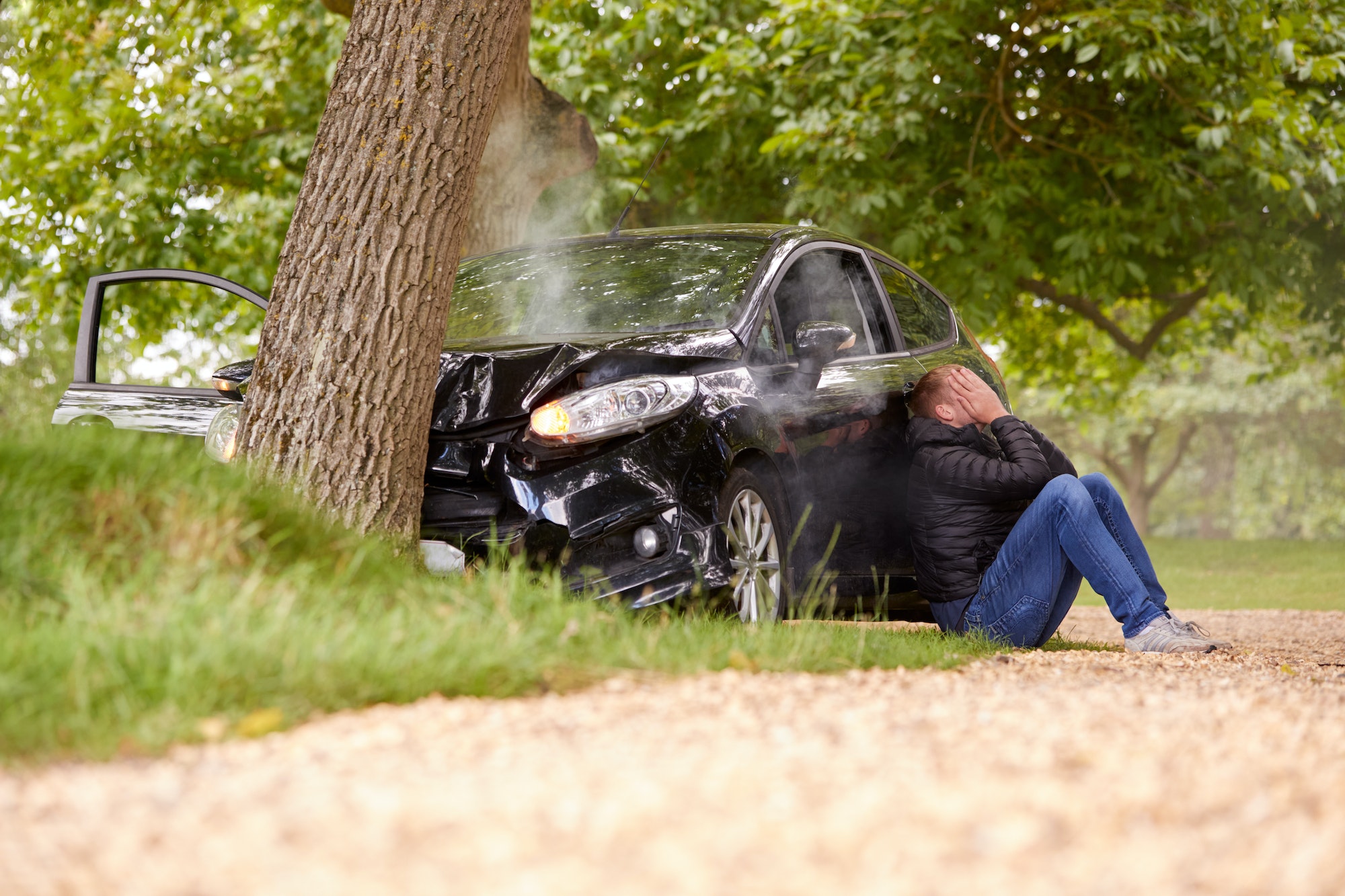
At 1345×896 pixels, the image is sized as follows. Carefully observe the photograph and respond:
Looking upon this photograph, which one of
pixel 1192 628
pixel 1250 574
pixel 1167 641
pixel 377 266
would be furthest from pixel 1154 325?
pixel 377 266

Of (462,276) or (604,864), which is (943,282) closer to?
(462,276)

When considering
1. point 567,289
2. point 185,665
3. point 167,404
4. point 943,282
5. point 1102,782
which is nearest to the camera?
point 1102,782

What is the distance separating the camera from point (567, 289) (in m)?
5.48

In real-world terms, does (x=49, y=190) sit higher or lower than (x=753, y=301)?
higher

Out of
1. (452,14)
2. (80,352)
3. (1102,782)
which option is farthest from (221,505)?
(80,352)

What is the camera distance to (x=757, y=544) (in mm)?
4648

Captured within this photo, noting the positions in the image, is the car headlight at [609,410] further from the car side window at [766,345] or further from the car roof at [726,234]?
the car roof at [726,234]

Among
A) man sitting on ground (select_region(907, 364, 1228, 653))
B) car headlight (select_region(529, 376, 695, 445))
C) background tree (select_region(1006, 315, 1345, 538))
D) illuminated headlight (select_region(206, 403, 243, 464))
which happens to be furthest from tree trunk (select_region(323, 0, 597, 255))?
background tree (select_region(1006, 315, 1345, 538))

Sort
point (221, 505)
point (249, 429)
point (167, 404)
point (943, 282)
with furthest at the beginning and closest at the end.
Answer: point (943, 282) < point (167, 404) < point (249, 429) < point (221, 505)

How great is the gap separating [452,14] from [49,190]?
7700 mm

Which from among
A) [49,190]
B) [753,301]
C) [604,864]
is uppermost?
[49,190]

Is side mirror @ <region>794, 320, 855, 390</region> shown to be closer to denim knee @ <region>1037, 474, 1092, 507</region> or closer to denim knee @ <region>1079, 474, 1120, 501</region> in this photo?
denim knee @ <region>1037, 474, 1092, 507</region>

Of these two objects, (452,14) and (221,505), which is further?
(452,14)

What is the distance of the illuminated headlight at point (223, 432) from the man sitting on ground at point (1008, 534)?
8.95 ft
